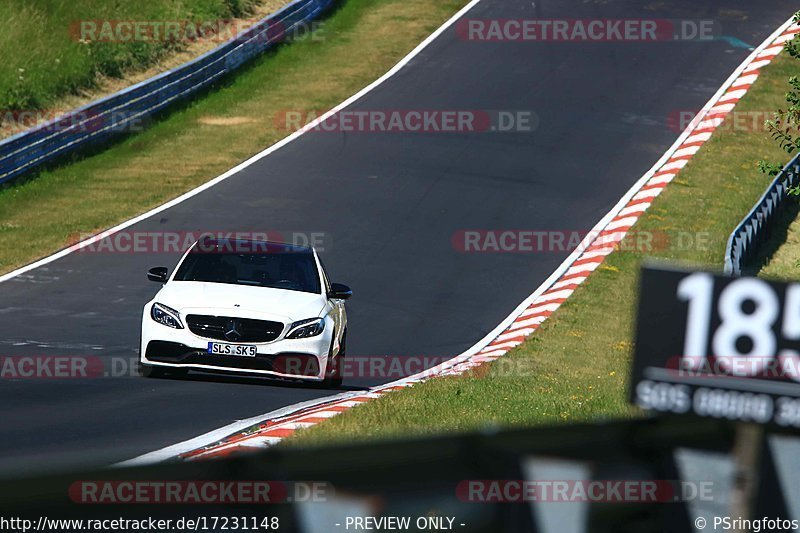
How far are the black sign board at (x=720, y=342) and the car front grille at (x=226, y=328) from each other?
8.95 meters

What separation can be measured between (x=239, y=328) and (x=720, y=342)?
358 inches

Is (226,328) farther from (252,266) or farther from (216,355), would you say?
(252,266)

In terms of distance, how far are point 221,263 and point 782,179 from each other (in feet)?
44.9

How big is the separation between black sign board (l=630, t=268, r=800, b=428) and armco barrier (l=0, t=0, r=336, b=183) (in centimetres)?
2122

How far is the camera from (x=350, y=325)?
17.2m

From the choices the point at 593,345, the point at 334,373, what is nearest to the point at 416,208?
the point at 593,345

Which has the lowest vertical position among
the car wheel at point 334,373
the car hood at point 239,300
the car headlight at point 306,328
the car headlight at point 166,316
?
the car wheel at point 334,373

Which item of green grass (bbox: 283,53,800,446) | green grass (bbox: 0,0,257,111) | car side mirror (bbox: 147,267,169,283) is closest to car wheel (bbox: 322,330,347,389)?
green grass (bbox: 283,53,800,446)

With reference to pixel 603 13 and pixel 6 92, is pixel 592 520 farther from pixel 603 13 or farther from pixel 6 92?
pixel 603 13

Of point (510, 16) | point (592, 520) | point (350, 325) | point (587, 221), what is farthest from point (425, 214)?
point (592, 520)

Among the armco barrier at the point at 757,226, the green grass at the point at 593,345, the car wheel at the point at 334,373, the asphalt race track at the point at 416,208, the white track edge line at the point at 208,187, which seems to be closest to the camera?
the white track edge line at the point at 208,187

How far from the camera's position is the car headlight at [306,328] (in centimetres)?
1295

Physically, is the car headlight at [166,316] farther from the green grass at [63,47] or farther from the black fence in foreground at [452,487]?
the green grass at [63,47]

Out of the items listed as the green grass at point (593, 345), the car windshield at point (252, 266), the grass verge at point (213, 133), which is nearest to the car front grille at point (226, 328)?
the car windshield at point (252, 266)
